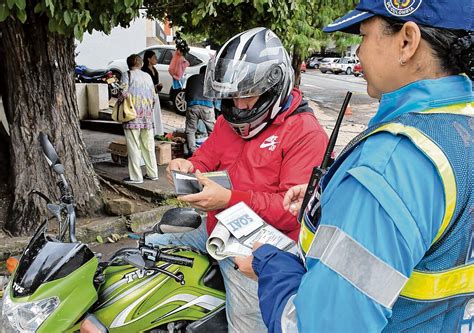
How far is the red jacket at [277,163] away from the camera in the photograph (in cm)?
218

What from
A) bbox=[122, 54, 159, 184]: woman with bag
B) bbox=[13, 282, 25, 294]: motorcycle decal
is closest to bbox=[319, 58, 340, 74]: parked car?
bbox=[122, 54, 159, 184]: woman with bag

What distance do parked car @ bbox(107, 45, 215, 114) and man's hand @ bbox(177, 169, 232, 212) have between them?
426 inches

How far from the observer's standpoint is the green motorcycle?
2.00 m

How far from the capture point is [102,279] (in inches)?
88.0

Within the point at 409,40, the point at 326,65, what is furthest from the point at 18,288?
the point at 326,65

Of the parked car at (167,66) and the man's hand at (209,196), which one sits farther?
the parked car at (167,66)

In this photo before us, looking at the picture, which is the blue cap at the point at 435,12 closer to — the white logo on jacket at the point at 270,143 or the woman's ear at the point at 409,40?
the woman's ear at the point at 409,40

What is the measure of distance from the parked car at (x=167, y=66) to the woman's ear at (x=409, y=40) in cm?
1184

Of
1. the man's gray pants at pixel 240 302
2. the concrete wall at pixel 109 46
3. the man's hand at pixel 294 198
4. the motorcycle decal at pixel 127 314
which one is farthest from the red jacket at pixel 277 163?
the concrete wall at pixel 109 46

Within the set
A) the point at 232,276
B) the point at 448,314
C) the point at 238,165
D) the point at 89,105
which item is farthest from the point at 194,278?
the point at 89,105

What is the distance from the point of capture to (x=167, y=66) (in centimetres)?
1491

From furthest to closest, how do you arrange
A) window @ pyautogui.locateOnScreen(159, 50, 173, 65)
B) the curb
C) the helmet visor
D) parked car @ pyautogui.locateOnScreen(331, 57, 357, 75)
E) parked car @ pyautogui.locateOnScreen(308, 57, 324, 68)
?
parked car @ pyautogui.locateOnScreen(308, 57, 324, 68)
parked car @ pyautogui.locateOnScreen(331, 57, 357, 75)
window @ pyautogui.locateOnScreen(159, 50, 173, 65)
the curb
the helmet visor

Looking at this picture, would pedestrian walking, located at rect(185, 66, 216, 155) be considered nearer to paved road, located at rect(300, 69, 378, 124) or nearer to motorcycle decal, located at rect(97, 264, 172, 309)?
motorcycle decal, located at rect(97, 264, 172, 309)

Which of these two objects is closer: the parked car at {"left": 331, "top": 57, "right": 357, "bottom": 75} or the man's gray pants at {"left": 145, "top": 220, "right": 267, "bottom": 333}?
the man's gray pants at {"left": 145, "top": 220, "right": 267, "bottom": 333}
